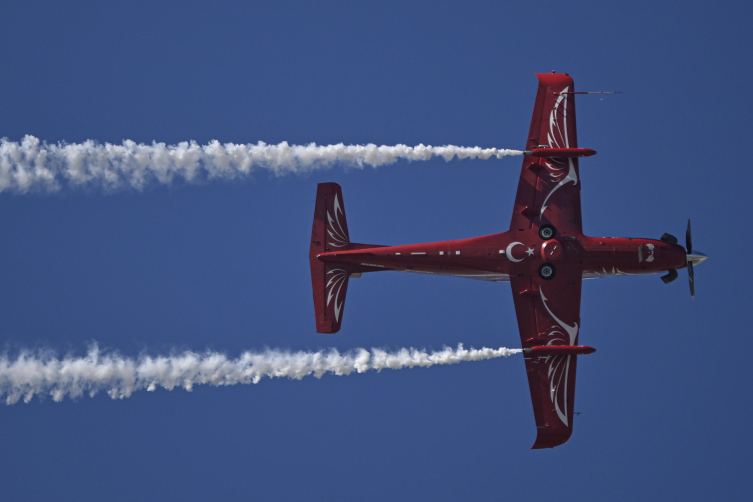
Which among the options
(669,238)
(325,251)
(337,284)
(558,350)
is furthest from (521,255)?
(325,251)

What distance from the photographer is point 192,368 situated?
99.4 feet

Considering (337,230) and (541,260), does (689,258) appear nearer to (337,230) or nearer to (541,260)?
(541,260)

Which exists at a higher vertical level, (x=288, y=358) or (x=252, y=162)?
(x=252, y=162)

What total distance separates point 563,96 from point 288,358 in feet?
49.1

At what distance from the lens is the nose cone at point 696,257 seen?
97.6 ft

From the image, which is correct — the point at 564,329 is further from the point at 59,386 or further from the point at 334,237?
the point at 59,386

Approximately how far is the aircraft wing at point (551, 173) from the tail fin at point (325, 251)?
261 inches

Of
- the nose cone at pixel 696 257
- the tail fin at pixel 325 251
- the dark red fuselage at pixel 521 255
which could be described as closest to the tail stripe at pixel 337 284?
the tail fin at pixel 325 251

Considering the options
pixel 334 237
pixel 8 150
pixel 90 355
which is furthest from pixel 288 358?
pixel 8 150

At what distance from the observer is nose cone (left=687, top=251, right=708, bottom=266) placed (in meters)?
29.8

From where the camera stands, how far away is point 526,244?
96.2 feet

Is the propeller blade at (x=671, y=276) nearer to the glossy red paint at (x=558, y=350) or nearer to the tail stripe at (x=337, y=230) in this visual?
the glossy red paint at (x=558, y=350)

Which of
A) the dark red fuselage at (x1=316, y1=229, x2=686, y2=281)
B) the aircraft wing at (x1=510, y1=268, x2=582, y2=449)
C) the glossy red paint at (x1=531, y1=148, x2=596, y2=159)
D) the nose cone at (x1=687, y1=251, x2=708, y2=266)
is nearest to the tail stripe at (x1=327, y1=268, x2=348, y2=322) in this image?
the dark red fuselage at (x1=316, y1=229, x2=686, y2=281)

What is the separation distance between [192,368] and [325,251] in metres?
6.98
